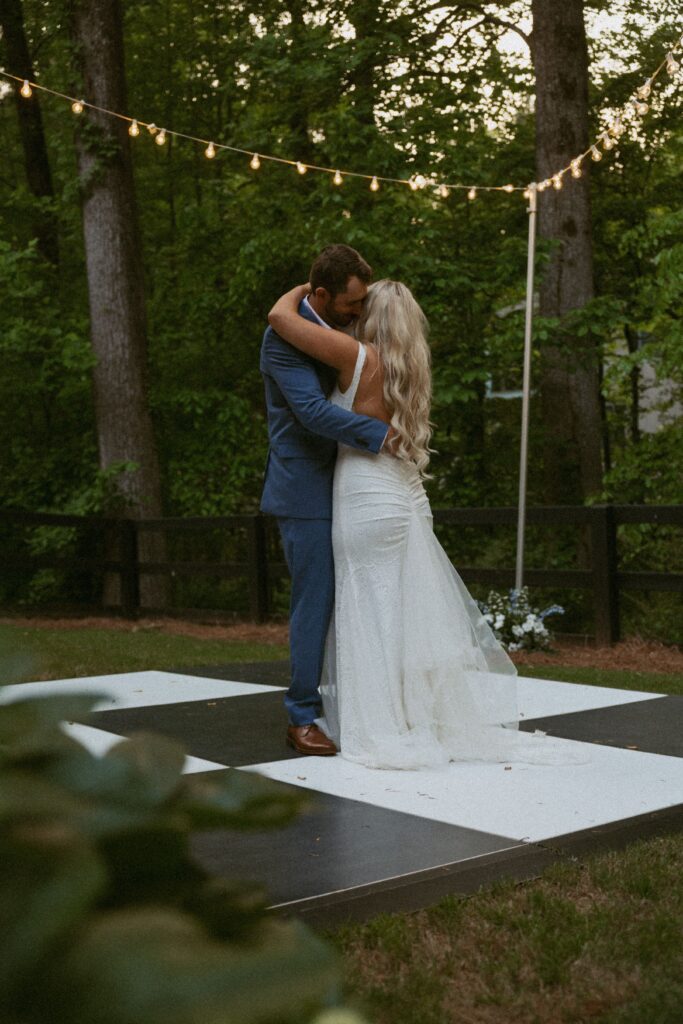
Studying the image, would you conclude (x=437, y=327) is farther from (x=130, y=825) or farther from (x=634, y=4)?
(x=130, y=825)

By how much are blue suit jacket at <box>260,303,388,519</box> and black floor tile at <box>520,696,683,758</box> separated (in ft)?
4.32

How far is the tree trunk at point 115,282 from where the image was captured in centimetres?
1262

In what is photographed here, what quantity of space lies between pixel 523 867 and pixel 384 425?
181 cm

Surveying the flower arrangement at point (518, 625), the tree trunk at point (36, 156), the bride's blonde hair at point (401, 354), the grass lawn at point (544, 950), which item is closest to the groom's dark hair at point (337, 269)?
the bride's blonde hair at point (401, 354)

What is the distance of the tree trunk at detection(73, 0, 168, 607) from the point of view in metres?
12.6

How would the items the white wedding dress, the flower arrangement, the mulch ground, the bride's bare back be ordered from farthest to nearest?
the flower arrangement < the mulch ground < the bride's bare back < the white wedding dress

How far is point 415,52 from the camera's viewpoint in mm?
13727

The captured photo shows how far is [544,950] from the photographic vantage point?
2.42 m

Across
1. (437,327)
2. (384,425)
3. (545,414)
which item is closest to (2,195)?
(437,327)

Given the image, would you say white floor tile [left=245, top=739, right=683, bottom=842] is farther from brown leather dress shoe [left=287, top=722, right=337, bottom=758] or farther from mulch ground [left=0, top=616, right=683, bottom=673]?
mulch ground [left=0, top=616, right=683, bottom=673]

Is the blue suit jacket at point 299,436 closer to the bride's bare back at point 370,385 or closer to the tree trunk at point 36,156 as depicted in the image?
the bride's bare back at point 370,385

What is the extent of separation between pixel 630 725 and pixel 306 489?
1659 mm

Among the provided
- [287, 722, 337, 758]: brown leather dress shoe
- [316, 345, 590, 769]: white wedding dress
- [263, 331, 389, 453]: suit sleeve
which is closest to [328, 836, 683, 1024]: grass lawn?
[316, 345, 590, 769]: white wedding dress

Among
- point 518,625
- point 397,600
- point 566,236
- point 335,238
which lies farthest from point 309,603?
point 566,236
